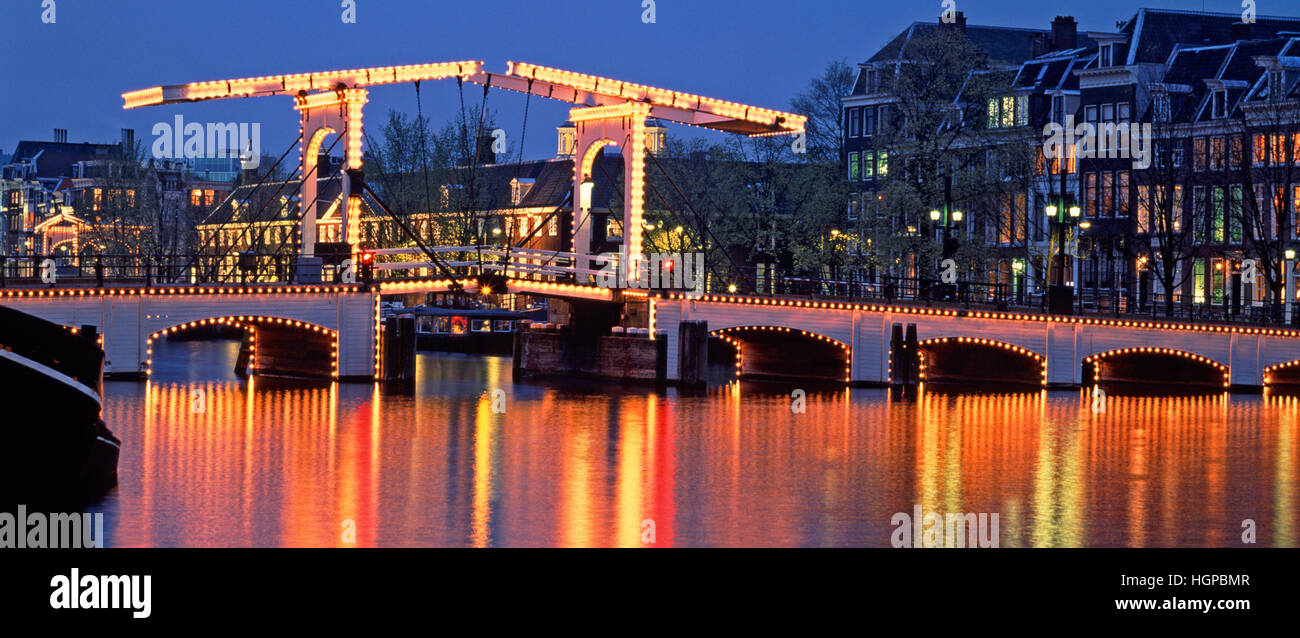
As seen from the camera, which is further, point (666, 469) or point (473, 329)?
point (473, 329)

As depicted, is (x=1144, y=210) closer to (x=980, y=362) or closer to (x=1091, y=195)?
(x=1091, y=195)

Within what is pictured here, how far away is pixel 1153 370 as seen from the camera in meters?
51.4

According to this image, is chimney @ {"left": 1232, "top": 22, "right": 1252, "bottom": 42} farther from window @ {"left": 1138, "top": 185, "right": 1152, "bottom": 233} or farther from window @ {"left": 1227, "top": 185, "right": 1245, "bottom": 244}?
window @ {"left": 1227, "top": 185, "right": 1245, "bottom": 244}

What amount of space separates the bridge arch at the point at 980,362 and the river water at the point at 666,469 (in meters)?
6.00

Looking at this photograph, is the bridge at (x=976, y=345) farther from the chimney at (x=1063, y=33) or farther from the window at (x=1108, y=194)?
the chimney at (x=1063, y=33)

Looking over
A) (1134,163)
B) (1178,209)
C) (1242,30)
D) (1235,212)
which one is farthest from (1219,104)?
(1242,30)

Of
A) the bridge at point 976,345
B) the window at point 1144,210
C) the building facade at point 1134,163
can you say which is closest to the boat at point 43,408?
the bridge at point 976,345

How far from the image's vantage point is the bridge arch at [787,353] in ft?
151

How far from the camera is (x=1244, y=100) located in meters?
56.8

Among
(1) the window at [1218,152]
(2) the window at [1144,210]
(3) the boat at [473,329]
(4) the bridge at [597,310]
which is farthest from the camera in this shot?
(3) the boat at [473,329]

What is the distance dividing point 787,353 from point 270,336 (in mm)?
13452
